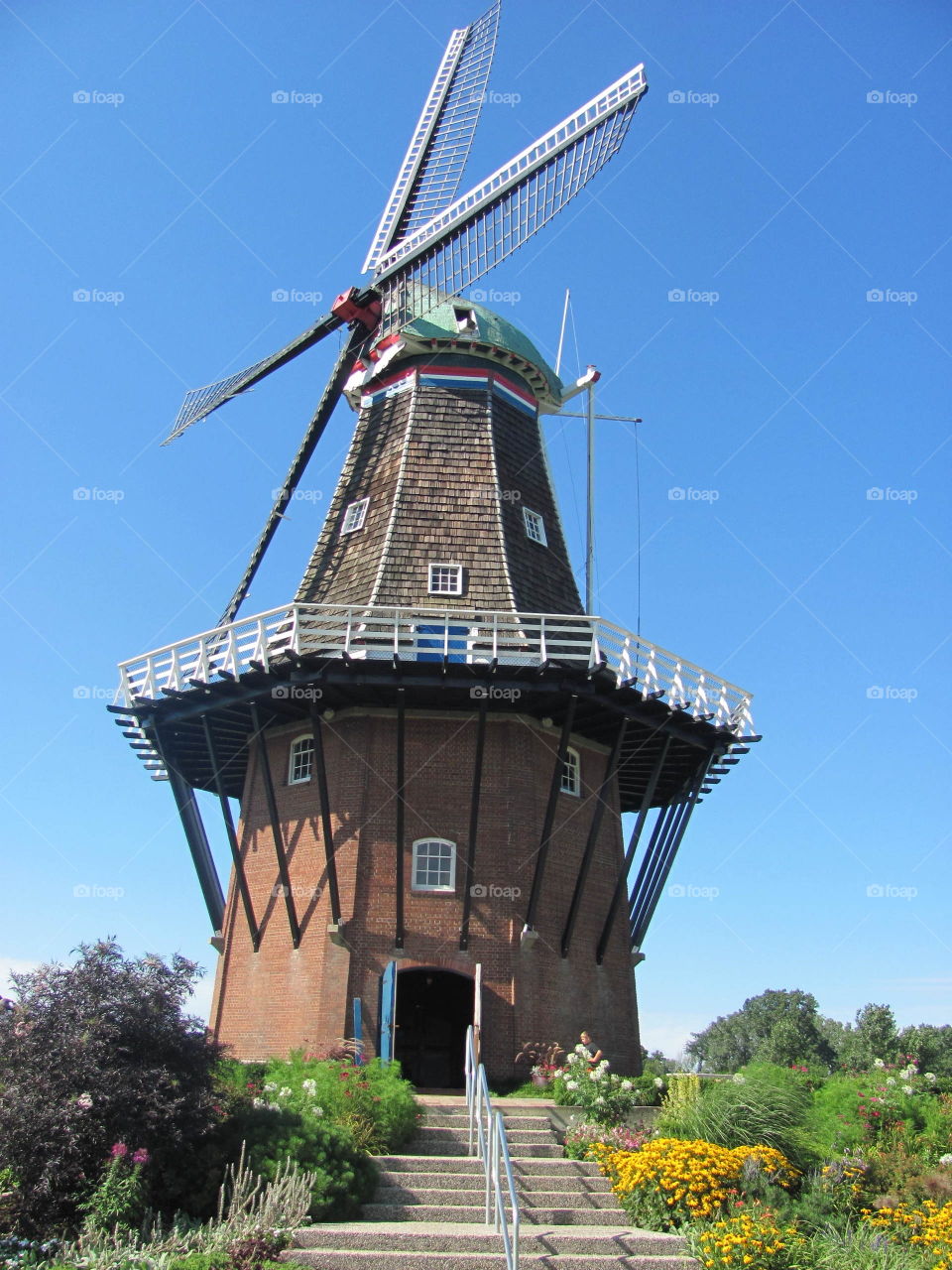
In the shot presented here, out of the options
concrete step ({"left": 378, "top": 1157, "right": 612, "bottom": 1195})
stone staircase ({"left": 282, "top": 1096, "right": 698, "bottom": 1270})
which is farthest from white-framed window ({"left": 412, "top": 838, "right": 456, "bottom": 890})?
concrete step ({"left": 378, "top": 1157, "right": 612, "bottom": 1195})

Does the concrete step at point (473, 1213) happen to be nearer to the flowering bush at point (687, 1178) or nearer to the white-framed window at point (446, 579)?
the flowering bush at point (687, 1178)

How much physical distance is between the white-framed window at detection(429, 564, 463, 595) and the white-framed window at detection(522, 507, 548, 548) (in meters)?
2.05

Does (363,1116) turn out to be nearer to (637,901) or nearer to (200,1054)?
(200,1054)

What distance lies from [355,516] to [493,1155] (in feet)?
42.0

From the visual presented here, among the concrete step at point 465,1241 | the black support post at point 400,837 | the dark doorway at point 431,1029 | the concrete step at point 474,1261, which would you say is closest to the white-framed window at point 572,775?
the black support post at point 400,837

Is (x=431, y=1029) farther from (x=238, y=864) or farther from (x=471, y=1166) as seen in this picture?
(x=471, y=1166)

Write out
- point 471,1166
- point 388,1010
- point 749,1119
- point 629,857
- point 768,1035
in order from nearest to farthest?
point 471,1166 → point 749,1119 → point 388,1010 → point 629,857 → point 768,1035

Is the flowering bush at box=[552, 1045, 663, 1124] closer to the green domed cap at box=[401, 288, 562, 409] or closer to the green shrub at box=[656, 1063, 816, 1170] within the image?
the green shrub at box=[656, 1063, 816, 1170]

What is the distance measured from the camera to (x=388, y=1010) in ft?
53.5

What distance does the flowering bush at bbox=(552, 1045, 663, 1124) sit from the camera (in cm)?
1366

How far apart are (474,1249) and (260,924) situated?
952 centimetres

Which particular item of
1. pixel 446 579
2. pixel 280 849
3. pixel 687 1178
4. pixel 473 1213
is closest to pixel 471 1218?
pixel 473 1213

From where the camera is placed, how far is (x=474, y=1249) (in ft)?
31.3

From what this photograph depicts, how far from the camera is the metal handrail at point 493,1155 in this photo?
28.8 feet
